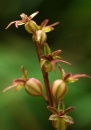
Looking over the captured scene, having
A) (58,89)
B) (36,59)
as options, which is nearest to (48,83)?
(58,89)

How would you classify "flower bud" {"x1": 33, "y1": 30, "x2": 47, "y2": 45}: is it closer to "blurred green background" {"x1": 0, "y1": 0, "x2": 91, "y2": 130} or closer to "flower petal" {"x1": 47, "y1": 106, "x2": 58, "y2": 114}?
"flower petal" {"x1": 47, "y1": 106, "x2": 58, "y2": 114}

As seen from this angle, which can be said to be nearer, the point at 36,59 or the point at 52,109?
the point at 52,109

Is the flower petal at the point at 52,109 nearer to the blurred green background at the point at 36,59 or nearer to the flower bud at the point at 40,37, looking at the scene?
the flower bud at the point at 40,37

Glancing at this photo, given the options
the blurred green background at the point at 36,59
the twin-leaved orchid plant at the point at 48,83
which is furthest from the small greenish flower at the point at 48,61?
the blurred green background at the point at 36,59

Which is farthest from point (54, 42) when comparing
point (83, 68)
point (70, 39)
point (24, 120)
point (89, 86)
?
point (24, 120)

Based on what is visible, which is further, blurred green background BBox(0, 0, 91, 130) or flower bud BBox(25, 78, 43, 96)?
blurred green background BBox(0, 0, 91, 130)

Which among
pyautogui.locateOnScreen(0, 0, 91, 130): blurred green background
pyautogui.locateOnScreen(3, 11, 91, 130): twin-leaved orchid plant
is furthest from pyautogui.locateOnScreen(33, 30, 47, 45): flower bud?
pyautogui.locateOnScreen(0, 0, 91, 130): blurred green background

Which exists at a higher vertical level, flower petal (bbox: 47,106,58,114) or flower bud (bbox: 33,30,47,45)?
flower bud (bbox: 33,30,47,45)

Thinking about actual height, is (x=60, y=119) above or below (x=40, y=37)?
below

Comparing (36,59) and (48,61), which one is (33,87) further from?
(36,59)
